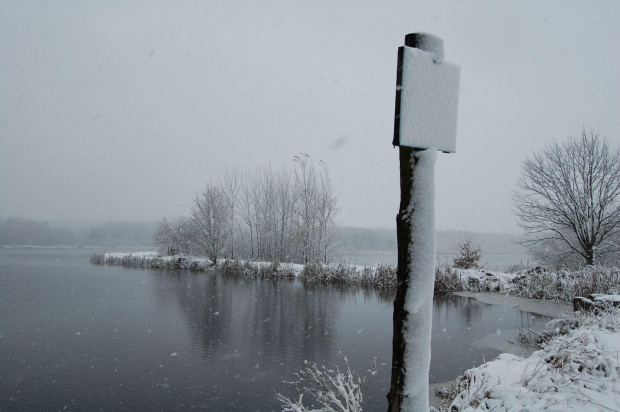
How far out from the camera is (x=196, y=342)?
340 inches

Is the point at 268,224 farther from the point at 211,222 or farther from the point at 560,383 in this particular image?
the point at 560,383

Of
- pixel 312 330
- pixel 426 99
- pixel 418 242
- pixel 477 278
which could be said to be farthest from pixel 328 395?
pixel 477 278

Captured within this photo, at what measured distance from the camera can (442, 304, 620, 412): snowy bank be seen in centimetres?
272

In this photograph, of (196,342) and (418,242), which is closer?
(418,242)

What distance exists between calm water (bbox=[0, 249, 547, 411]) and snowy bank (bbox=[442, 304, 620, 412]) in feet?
7.23

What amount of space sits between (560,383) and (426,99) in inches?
122

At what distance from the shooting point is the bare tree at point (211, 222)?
91.6 ft

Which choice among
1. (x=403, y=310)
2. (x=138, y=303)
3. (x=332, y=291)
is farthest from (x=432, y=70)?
(x=332, y=291)

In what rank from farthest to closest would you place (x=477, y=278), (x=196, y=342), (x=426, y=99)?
(x=477, y=278) → (x=196, y=342) → (x=426, y=99)

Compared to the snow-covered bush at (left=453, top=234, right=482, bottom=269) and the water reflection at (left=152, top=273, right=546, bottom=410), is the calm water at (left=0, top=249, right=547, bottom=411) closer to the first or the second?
the water reflection at (left=152, top=273, right=546, bottom=410)

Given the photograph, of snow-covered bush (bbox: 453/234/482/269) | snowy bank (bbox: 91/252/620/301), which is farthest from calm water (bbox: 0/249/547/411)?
snow-covered bush (bbox: 453/234/482/269)

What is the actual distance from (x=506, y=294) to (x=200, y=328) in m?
11.9

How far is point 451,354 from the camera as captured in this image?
7715mm

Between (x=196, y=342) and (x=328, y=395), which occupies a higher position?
(x=328, y=395)
